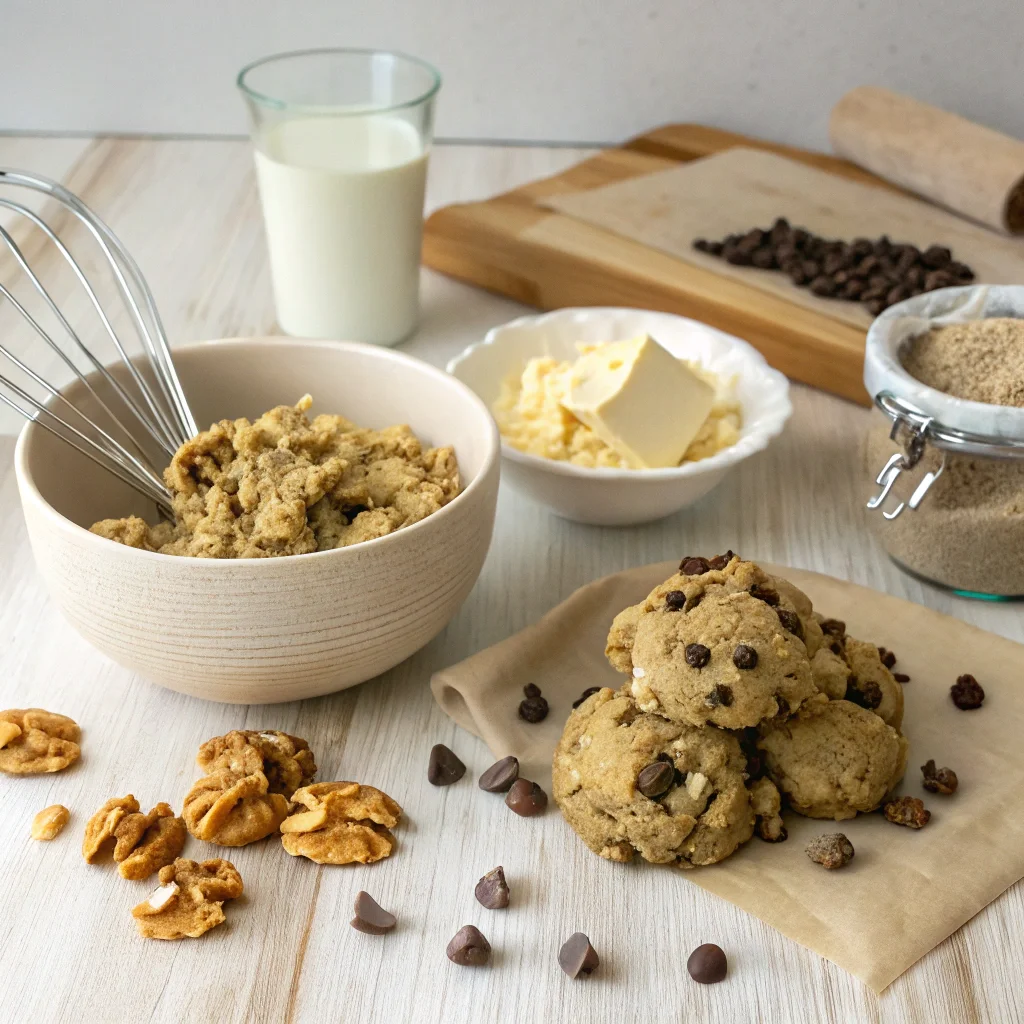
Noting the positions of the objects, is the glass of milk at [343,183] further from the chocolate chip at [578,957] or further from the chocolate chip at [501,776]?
the chocolate chip at [578,957]

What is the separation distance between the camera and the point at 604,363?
4.04ft

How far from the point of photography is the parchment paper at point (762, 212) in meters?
1.66

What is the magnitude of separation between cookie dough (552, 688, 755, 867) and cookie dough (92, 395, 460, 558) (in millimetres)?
254

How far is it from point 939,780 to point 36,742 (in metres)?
0.71

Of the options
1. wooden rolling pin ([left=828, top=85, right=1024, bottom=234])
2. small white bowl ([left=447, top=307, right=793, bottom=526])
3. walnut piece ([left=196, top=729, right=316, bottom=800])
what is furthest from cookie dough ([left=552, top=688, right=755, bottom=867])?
wooden rolling pin ([left=828, top=85, right=1024, bottom=234])

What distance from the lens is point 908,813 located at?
0.87m

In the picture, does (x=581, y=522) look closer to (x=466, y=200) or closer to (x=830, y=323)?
(x=830, y=323)

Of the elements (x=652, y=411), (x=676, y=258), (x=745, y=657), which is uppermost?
(x=745, y=657)

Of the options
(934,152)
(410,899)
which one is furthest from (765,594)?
(934,152)

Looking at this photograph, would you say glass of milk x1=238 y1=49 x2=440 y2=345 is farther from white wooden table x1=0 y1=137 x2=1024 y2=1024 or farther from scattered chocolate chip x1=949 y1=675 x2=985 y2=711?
scattered chocolate chip x1=949 y1=675 x2=985 y2=711

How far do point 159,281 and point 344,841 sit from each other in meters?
1.18

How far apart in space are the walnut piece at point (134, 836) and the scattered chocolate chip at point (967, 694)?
633 mm

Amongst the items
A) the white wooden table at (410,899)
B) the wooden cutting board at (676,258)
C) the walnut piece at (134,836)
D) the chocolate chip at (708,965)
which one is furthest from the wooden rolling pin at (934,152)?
the walnut piece at (134,836)

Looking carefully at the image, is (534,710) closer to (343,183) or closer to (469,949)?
(469,949)
